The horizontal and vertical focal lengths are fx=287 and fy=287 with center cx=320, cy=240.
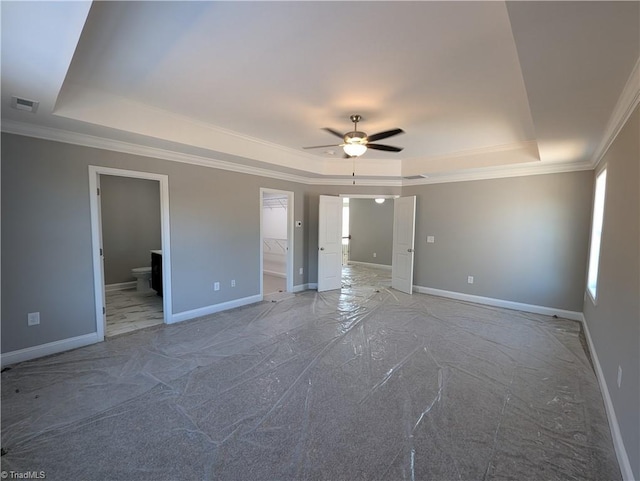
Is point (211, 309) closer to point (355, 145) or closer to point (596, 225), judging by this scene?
point (355, 145)

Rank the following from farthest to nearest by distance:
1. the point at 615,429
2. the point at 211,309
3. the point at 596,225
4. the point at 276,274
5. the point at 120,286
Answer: the point at 276,274 → the point at 120,286 → the point at 211,309 → the point at 596,225 → the point at 615,429

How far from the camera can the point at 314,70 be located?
240 cm

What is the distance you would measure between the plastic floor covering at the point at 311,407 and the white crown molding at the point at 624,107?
2.35 meters

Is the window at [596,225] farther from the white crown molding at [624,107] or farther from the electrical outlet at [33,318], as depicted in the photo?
the electrical outlet at [33,318]

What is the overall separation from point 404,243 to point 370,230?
11.2 feet

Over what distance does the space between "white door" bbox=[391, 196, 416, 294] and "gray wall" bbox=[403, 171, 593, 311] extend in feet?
0.90

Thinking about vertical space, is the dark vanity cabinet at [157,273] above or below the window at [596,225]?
below

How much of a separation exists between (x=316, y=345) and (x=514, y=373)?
2078 millimetres

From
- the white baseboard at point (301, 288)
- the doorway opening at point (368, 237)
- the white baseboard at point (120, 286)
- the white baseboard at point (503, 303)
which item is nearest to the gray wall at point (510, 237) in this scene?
the white baseboard at point (503, 303)

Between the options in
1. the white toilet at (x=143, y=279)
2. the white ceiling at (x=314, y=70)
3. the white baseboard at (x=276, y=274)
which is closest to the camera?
the white ceiling at (x=314, y=70)

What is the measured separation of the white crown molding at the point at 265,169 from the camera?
303 cm

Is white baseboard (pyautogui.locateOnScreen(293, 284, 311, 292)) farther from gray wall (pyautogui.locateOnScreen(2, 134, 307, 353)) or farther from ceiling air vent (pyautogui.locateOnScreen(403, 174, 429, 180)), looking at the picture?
ceiling air vent (pyautogui.locateOnScreen(403, 174, 429, 180))

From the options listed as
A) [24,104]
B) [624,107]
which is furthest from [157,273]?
[624,107]

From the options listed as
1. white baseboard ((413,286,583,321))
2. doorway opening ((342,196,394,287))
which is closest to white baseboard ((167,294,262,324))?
white baseboard ((413,286,583,321))
